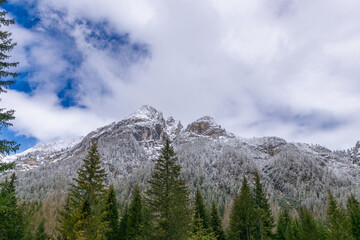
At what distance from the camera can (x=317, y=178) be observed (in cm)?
16712

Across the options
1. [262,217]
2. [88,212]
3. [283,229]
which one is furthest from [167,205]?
[283,229]

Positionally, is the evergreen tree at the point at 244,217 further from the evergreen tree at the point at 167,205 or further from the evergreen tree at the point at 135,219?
the evergreen tree at the point at 167,205

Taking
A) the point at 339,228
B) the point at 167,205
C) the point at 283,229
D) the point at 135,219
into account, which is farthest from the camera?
the point at 283,229

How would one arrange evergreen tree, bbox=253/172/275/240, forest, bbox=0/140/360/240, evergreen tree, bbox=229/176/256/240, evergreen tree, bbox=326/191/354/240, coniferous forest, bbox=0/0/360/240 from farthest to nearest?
evergreen tree, bbox=253/172/275/240
evergreen tree, bbox=229/176/256/240
evergreen tree, bbox=326/191/354/240
forest, bbox=0/140/360/240
coniferous forest, bbox=0/0/360/240

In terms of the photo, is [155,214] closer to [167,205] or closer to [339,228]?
[167,205]

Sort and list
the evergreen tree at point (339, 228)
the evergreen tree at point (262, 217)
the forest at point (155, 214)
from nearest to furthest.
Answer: the forest at point (155, 214), the evergreen tree at point (339, 228), the evergreen tree at point (262, 217)

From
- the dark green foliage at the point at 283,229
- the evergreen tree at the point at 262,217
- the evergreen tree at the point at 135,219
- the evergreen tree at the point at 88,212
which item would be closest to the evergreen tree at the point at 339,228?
the evergreen tree at the point at 262,217

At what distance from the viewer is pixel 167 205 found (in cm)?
1862

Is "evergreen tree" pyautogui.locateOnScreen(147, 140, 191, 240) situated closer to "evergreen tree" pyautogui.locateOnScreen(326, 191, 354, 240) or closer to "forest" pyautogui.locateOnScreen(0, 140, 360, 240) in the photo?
"forest" pyautogui.locateOnScreen(0, 140, 360, 240)

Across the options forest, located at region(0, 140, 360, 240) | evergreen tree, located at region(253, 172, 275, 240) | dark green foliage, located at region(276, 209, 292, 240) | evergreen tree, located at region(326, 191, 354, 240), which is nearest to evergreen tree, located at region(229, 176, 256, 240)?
forest, located at region(0, 140, 360, 240)

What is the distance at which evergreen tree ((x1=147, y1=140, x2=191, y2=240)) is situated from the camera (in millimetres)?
17938

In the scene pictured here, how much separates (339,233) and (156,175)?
885 inches

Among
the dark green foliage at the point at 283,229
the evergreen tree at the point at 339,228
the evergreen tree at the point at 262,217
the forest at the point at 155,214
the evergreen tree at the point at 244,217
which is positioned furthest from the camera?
the dark green foliage at the point at 283,229

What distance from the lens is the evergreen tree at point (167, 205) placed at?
17.9 metres
